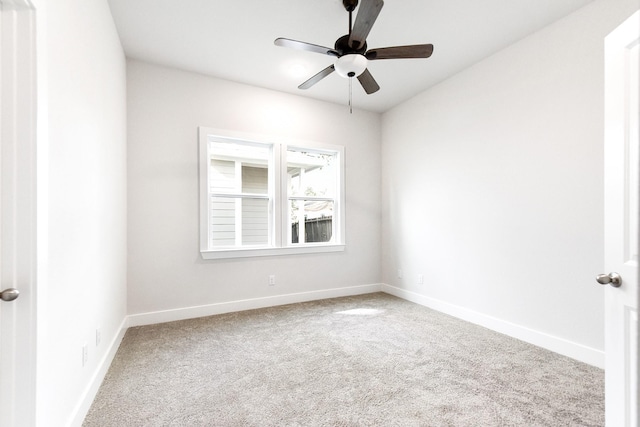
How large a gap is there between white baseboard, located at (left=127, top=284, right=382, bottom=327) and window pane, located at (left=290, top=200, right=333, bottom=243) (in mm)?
759

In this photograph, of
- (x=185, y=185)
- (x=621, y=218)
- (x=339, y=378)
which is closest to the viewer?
(x=621, y=218)

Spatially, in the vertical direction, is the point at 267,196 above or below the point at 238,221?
above

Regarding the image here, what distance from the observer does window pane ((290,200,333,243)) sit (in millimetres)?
4180

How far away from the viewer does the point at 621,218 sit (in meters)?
1.27

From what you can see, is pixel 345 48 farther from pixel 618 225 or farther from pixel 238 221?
pixel 238 221

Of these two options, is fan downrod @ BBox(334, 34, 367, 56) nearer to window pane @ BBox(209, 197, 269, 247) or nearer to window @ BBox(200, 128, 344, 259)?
window @ BBox(200, 128, 344, 259)

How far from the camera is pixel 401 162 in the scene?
423 cm

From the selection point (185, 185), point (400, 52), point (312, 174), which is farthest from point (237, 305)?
point (400, 52)

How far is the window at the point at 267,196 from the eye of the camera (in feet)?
11.6

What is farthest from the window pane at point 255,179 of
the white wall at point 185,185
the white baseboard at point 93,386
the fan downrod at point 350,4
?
the fan downrod at point 350,4

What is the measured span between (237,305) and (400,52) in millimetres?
3104
